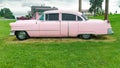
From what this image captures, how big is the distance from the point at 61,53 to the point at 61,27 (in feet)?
13.3

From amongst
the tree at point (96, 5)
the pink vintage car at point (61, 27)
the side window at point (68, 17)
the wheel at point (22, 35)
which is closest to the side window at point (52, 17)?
the pink vintage car at point (61, 27)

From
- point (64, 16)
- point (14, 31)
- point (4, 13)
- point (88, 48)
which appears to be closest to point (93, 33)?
point (64, 16)

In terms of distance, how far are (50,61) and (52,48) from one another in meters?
2.84

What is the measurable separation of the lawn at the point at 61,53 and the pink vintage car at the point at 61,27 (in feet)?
1.06

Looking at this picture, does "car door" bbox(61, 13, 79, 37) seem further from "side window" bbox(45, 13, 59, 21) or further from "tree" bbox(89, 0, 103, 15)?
"tree" bbox(89, 0, 103, 15)

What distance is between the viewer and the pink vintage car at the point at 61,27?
1653 centimetres

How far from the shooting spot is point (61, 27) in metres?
16.5

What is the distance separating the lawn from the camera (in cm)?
1063

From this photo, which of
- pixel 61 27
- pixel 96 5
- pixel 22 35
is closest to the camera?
pixel 61 27

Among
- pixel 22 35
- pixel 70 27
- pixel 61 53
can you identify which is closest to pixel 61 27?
pixel 70 27

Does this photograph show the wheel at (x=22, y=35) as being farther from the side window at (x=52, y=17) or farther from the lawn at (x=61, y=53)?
the side window at (x=52, y=17)

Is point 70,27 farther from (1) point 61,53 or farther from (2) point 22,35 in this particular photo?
(1) point 61,53

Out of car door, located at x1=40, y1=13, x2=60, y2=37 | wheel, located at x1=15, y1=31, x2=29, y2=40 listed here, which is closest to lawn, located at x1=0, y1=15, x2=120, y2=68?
car door, located at x1=40, y1=13, x2=60, y2=37

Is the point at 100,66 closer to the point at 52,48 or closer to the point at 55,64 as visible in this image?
the point at 55,64
